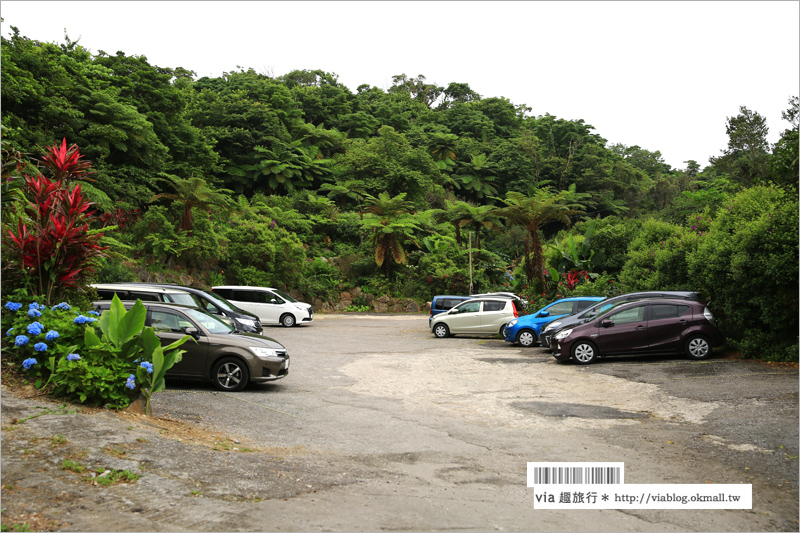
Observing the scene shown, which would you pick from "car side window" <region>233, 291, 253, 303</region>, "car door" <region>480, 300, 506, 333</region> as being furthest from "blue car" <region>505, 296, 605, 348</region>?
"car side window" <region>233, 291, 253, 303</region>

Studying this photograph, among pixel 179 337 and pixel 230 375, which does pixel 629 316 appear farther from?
pixel 179 337

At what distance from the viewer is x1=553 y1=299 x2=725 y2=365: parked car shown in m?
13.7

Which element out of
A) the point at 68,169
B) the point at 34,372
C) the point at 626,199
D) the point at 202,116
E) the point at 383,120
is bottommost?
the point at 34,372

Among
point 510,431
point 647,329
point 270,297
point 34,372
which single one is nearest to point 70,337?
point 34,372

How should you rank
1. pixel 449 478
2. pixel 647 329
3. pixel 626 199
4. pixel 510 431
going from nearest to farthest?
pixel 449 478, pixel 510 431, pixel 647 329, pixel 626 199

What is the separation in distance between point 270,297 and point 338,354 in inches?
386

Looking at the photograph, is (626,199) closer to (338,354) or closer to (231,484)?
(338,354)

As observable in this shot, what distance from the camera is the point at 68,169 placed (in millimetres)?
8375

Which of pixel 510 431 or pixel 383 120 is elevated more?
pixel 383 120

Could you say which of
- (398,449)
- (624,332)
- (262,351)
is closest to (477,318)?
(624,332)

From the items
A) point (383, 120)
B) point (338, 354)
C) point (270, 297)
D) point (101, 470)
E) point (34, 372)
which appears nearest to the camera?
point (101, 470)

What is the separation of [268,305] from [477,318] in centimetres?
907

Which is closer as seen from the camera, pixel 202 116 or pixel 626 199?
pixel 202 116

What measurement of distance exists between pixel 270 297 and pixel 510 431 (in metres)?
18.3
